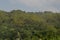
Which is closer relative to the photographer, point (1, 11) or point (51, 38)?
point (51, 38)

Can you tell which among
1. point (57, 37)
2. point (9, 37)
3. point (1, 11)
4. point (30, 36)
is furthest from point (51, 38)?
point (1, 11)

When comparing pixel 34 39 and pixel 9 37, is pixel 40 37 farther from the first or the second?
pixel 9 37

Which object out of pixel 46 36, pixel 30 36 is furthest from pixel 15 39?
pixel 46 36

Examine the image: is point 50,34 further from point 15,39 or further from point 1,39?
point 1,39

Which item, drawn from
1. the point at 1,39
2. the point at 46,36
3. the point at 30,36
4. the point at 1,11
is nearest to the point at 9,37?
the point at 1,39

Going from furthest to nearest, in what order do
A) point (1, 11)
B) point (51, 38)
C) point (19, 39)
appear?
point (1, 11) < point (19, 39) < point (51, 38)

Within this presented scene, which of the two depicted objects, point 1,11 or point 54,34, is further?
point 1,11

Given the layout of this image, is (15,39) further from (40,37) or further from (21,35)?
(40,37)

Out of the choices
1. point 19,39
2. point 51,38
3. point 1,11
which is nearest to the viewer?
point 51,38
